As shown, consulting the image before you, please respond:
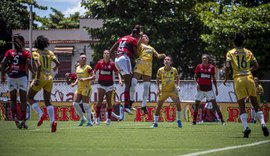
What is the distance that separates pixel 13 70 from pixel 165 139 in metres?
5.77

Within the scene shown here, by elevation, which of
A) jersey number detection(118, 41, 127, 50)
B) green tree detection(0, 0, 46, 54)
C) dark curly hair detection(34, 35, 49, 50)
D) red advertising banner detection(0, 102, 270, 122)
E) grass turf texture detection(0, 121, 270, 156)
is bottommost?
grass turf texture detection(0, 121, 270, 156)

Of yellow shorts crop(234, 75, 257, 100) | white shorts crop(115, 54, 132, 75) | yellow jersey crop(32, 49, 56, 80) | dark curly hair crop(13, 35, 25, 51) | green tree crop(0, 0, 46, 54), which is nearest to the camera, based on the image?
yellow shorts crop(234, 75, 257, 100)

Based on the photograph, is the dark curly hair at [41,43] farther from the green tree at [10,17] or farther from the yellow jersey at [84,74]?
the green tree at [10,17]

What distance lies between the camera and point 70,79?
28141 mm

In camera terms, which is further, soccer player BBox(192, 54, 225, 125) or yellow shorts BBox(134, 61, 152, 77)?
soccer player BBox(192, 54, 225, 125)

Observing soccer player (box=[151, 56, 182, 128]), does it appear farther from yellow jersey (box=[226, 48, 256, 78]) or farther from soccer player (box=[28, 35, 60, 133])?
yellow jersey (box=[226, 48, 256, 78])

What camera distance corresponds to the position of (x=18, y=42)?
60.3 feet

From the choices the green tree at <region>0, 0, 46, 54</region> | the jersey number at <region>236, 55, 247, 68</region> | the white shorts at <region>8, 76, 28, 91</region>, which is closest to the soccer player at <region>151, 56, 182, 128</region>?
the white shorts at <region>8, 76, 28, 91</region>

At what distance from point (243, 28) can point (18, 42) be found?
1252 inches

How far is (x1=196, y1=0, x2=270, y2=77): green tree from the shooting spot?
48.3 metres

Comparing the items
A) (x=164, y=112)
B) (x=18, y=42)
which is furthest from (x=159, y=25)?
(x=18, y=42)

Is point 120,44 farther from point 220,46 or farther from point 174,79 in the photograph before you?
point 220,46

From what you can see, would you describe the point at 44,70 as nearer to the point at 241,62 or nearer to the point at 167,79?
the point at 241,62

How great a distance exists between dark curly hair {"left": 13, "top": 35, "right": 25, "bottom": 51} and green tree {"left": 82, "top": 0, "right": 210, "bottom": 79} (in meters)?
33.5
